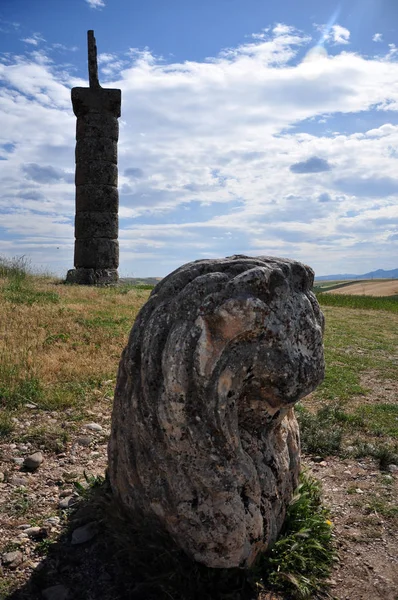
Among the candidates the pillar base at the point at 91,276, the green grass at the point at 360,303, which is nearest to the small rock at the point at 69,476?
the pillar base at the point at 91,276

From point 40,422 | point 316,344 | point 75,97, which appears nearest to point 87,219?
point 75,97

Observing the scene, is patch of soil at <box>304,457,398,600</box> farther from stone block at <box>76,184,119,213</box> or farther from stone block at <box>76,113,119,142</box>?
stone block at <box>76,113,119,142</box>

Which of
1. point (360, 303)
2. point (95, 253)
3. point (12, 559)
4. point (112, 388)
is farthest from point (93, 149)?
point (12, 559)

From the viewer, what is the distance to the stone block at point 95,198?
1834cm

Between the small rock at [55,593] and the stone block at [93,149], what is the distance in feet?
54.4

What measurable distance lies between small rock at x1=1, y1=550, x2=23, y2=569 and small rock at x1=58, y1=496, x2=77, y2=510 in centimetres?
64

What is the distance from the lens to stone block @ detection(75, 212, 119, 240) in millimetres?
18453

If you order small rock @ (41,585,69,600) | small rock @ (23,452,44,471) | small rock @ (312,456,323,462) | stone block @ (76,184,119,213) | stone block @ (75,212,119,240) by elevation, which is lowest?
small rock @ (41,585,69,600)

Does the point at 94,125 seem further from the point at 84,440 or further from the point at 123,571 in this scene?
the point at 123,571

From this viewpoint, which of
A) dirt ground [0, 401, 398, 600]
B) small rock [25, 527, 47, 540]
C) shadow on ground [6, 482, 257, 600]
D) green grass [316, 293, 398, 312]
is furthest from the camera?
green grass [316, 293, 398, 312]

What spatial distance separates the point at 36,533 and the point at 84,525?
1.19 ft

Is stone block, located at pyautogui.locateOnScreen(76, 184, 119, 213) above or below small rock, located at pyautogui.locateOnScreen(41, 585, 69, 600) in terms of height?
above

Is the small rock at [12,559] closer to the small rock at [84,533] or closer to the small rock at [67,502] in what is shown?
the small rock at [84,533]

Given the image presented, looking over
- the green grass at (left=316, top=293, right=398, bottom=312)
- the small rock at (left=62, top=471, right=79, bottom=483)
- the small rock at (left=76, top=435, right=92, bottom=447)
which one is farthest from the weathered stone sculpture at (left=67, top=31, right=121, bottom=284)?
the small rock at (left=62, top=471, right=79, bottom=483)
